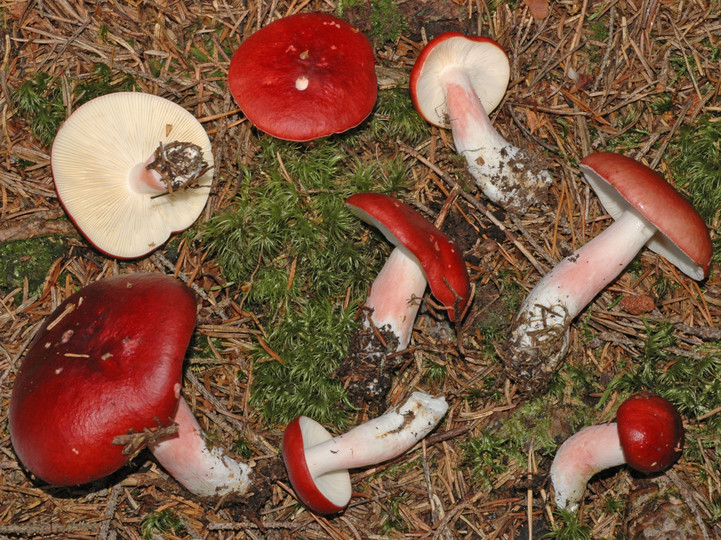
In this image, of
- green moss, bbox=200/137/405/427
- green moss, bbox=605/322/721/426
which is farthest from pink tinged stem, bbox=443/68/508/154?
green moss, bbox=605/322/721/426

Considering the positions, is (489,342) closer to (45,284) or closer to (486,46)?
(486,46)

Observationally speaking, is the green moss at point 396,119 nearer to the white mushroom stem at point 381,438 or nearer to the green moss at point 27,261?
the white mushroom stem at point 381,438

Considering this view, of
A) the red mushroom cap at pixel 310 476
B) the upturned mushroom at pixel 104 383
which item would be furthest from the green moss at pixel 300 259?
the upturned mushroom at pixel 104 383

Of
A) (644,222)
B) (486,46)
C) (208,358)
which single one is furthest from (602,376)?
(208,358)

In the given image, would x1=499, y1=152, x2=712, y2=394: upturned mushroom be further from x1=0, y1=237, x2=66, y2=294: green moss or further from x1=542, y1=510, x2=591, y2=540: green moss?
x1=0, y1=237, x2=66, y2=294: green moss

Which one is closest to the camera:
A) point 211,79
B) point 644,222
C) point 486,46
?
point 644,222

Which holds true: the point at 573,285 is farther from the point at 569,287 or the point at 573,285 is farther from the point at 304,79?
the point at 304,79
